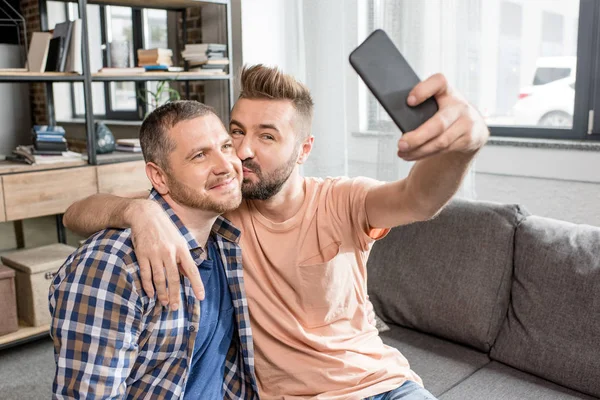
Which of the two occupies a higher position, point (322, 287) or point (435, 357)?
point (322, 287)

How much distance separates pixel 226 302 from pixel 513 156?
1.89 metres

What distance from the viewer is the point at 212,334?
1437 millimetres

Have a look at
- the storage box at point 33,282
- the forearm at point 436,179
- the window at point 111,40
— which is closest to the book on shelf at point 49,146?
the storage box at point 33,282

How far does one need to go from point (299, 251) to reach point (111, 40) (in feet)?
13.8

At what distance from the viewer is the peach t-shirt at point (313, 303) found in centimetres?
150

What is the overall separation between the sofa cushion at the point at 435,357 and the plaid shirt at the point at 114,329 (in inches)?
35.5

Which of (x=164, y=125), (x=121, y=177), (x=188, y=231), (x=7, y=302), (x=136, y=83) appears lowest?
(x=7, y=302)

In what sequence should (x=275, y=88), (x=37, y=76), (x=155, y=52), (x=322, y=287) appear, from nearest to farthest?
(x=322, y=287)
(x=275, y=88)
(x=37, y=76)
(x=155, y=52)

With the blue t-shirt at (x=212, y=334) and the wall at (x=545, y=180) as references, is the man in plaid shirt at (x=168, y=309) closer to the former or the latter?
the blue t-shirt at (x=212, y=334)

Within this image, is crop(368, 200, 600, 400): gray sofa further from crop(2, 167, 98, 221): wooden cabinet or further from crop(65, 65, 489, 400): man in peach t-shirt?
crop(2, 167, 98, 221): wooden cabinet

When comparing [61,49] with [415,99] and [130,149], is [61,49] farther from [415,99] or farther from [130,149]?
[415,99]

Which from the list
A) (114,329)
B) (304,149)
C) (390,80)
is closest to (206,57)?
(304,149)

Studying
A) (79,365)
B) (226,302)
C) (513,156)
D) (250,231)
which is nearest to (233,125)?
(250,231)

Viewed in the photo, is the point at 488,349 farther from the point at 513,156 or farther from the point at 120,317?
the point at 120,317
